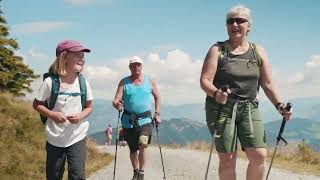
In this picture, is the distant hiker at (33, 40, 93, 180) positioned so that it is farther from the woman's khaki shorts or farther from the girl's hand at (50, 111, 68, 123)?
the woman's khaki shorts

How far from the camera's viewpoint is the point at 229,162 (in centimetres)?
580

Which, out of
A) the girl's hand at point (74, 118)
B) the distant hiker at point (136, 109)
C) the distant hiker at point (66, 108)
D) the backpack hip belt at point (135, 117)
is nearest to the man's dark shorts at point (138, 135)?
the distant hiker at point (136, 109)

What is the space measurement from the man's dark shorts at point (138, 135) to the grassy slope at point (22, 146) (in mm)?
2735

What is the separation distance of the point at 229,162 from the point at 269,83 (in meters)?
1.14

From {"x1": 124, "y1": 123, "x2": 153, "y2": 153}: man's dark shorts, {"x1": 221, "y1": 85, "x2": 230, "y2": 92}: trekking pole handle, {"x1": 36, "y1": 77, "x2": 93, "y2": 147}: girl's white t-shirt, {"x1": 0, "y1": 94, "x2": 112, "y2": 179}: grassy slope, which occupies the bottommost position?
{"x1": 0, "y1": 94, "x2": 112, "y2": 179}: grassy slope

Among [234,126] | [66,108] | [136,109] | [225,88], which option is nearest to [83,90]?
[66,108]

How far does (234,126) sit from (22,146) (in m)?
9.61

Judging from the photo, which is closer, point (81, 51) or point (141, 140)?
point (81, 51)

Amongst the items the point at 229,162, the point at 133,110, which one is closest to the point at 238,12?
the point at 229,162

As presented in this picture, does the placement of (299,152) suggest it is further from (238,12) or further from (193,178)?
(238,12)

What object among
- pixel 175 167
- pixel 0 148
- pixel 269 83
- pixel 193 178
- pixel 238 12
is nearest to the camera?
pixel 238 12

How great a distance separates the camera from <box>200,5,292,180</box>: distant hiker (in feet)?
18.9

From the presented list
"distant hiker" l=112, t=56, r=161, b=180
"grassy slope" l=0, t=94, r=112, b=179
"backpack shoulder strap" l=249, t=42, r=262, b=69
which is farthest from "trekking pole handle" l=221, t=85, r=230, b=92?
"grassy slope" l=0, t=94, r=112, b=179

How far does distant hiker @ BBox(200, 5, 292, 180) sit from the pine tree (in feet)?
99.6
